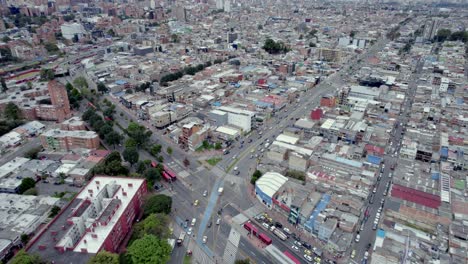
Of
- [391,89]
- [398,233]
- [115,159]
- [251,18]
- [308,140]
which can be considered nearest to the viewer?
[398,233]

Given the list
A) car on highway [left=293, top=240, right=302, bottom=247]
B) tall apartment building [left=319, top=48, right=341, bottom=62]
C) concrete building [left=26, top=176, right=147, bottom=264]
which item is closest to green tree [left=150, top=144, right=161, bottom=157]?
concrete building [left=26, top=176, right=147, bottom=264]

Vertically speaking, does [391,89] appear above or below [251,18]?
below

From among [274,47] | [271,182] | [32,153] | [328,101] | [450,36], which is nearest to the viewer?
[271,182]

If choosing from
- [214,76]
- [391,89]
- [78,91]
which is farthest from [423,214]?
[78,91]

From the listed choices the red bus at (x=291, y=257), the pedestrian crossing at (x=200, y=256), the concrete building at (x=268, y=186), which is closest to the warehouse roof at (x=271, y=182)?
the concrete building at (x=268, y=186)

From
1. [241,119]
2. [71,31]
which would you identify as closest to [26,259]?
[241,119]

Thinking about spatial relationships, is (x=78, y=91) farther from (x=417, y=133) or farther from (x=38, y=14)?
(x=38, y=14)

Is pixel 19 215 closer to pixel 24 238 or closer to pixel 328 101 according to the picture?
pixel 24 238
